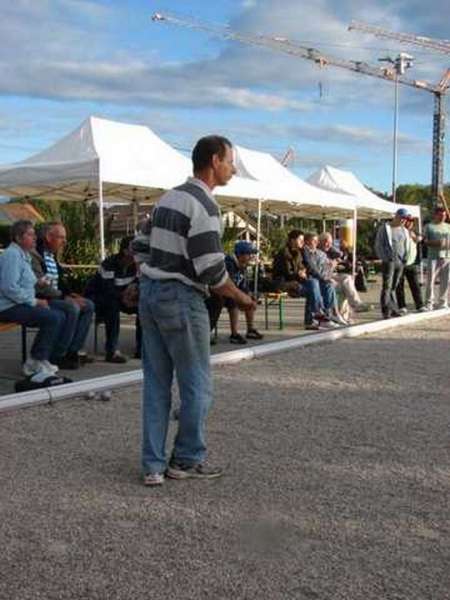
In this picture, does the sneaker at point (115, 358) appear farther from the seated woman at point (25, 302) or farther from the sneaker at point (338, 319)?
the sneaker at point (338, 319)

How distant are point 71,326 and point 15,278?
2.80 ft

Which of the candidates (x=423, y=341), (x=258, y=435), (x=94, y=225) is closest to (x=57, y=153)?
(x=94, y=225)

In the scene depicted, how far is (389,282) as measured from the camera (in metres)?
13.9

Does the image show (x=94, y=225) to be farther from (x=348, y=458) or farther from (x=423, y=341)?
(x=348, y=458)

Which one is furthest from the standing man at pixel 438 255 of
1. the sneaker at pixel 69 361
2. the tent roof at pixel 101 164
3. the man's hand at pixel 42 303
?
the man's hand at pixel 42 303

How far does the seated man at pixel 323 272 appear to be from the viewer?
1265cm

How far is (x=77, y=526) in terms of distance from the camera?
395 cm

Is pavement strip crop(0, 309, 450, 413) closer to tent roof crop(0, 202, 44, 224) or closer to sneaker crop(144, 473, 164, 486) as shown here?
sneaker crop(144, 473, 164, 486)

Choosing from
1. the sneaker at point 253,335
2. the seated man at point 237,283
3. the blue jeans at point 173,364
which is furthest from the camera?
the sneaker at point 253,335

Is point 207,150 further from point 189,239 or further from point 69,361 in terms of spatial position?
point 69,361

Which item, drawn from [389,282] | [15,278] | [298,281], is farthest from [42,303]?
[389,282]

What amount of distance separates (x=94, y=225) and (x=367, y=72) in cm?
7485

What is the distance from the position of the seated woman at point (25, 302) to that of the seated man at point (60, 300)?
1.41 feet

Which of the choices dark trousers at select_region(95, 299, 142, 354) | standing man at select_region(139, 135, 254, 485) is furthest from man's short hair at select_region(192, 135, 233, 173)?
dark trousers at select_region(95, 299, 142, 354)
